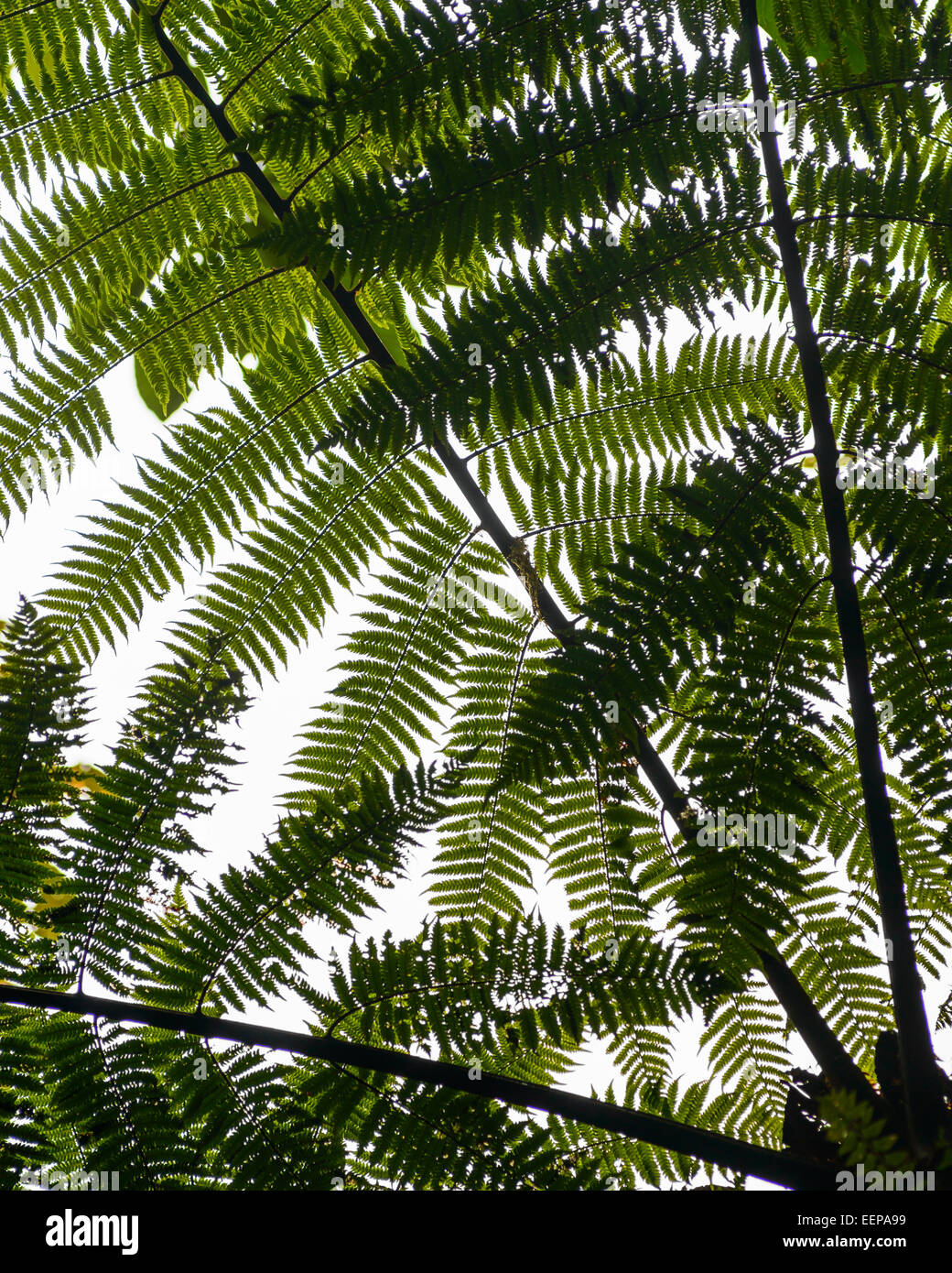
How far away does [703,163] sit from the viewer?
1192 mm

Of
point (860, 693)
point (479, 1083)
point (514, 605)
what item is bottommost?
point (479, 1083)

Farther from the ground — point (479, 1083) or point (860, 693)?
point (860, 693)

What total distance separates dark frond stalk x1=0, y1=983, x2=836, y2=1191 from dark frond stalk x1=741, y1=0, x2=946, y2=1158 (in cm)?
15

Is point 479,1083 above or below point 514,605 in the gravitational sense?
below

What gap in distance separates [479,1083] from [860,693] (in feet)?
2.13

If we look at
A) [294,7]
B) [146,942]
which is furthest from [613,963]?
[294,7]

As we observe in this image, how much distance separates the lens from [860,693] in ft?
3.38

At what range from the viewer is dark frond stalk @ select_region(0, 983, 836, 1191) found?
0.91 metres

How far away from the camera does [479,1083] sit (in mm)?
966

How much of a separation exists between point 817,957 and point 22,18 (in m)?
2.18

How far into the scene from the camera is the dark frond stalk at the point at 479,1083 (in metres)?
0.91

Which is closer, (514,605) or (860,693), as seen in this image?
(860,693)

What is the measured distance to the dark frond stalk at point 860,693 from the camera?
0.95m

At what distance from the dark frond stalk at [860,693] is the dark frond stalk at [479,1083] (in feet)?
0.49
